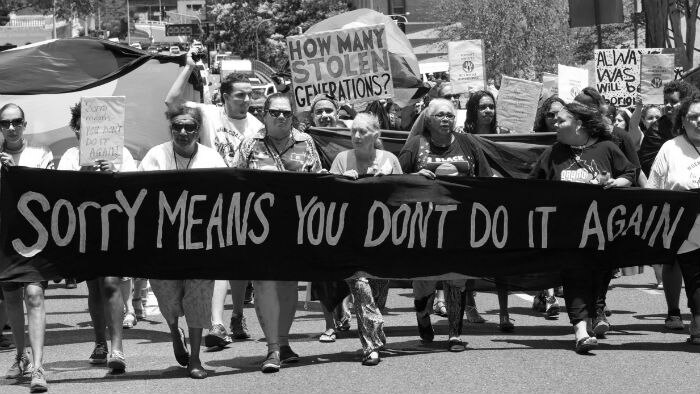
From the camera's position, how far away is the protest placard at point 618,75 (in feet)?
52.6

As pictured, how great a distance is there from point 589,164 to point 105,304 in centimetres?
352

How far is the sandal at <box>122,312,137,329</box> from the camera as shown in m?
11.3

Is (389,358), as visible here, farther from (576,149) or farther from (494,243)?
(576,149)

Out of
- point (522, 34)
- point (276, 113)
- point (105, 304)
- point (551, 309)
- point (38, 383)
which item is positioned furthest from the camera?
point (522, 34)

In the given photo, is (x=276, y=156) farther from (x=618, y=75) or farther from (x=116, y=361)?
(x=618, y=75)

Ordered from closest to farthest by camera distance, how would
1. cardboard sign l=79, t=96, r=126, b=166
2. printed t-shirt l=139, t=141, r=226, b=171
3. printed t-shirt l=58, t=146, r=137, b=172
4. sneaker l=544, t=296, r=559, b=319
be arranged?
printed t-shirt l=139, t=141, r=226, b=171
cardboard sign l=79, t=96, r=126, b=166
printed t-shirt l=58, t=146, r=137, b=172
sneaker l=544, t=296, r=559, b=319

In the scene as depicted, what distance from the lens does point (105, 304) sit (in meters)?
9.09

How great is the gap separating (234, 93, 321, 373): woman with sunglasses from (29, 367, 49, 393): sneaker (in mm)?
1501

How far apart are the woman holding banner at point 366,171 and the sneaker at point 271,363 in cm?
58

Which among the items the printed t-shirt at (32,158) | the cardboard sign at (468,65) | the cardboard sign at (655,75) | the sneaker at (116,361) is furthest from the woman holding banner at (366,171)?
the cardboard sign at (468,65)

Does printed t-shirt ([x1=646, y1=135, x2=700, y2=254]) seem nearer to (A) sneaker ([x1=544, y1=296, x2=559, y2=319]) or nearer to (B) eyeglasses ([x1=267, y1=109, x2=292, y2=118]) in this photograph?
(A) sneaker ([x1=544, y1=296, x2=559, y2=319])

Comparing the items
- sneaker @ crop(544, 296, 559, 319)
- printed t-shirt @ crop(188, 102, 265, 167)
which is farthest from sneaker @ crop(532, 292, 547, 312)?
printed t-shirt @ crop(188, 102, 265, 167)

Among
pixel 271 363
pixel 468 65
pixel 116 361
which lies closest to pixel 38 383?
pixel 116 361

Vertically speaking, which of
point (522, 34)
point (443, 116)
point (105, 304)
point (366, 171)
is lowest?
point (105, 304)
